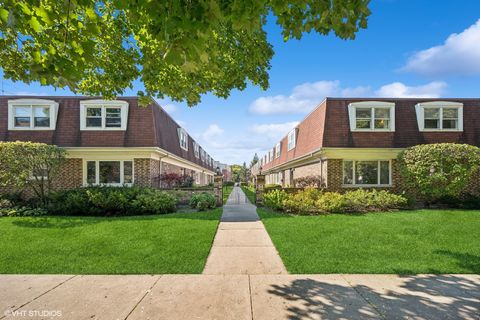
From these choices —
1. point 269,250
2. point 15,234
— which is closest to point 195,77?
point 269,250

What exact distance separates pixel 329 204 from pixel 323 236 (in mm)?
4285

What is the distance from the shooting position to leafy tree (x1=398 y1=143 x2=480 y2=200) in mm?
12977

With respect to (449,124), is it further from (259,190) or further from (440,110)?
(259,190)

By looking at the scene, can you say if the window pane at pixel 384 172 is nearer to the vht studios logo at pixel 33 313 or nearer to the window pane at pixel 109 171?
the window pane at pixel 109 171

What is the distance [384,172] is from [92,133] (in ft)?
55.0

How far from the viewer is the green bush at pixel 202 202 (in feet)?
42.0

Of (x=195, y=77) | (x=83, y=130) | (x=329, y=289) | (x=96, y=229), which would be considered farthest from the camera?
(x=83, y=130)

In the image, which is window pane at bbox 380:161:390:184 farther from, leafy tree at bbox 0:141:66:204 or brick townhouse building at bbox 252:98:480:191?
leafy tree at bbox 0:141:66:204

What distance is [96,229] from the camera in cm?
865

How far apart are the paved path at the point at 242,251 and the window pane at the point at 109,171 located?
806 centimetres

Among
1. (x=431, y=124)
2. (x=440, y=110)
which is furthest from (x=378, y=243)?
(x=440, y=110)

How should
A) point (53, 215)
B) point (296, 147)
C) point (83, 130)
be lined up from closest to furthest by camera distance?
1. point (53, 215)
2. point (83, 130)
3. point (296, 147)

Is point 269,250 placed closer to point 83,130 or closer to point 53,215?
point 53,215

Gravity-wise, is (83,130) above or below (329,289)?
above
